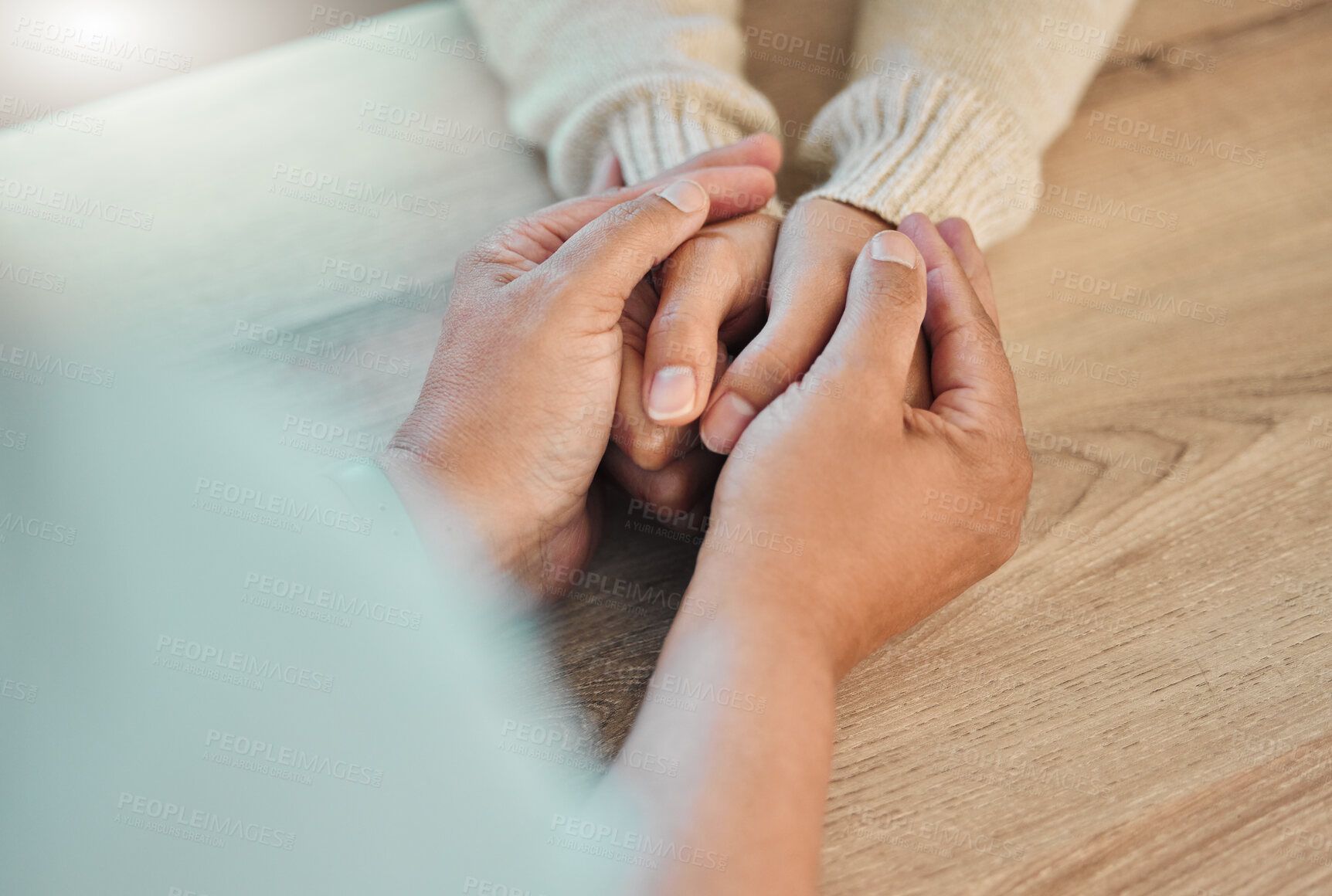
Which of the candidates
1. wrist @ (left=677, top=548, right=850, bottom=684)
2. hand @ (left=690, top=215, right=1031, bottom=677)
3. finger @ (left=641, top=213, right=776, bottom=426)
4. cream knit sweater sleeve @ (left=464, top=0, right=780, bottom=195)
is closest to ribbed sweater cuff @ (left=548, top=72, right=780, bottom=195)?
cream knit sweater sleeve @ (left=464, top=0, right=780, bottom=195)

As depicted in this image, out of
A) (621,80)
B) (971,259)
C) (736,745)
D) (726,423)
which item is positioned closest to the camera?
(736,745)

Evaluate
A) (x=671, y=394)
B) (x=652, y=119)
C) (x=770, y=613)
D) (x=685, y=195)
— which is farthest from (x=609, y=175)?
(x=770, y=613)

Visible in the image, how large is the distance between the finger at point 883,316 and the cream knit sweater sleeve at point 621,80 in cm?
21

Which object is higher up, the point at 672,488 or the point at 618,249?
the point at 618,249

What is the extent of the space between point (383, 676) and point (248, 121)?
0.57m

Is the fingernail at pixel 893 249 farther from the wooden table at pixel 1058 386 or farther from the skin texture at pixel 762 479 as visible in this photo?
the wooden table at pixel 1058 386

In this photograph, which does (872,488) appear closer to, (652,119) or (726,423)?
(726,423)

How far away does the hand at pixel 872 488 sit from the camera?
41 cm

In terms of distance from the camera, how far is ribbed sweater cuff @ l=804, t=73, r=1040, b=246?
1.99 feet

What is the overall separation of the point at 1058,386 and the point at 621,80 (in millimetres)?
412

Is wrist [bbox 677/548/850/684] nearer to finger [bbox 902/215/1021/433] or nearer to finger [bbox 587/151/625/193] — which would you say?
finger [bbox 902/215/1021/433]

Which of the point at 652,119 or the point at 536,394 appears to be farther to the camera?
the point at 652,119

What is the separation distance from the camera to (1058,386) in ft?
1.86

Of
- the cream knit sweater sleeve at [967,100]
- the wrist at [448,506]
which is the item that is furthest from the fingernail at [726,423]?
the cream knit sweater sleeve at [967,100]
